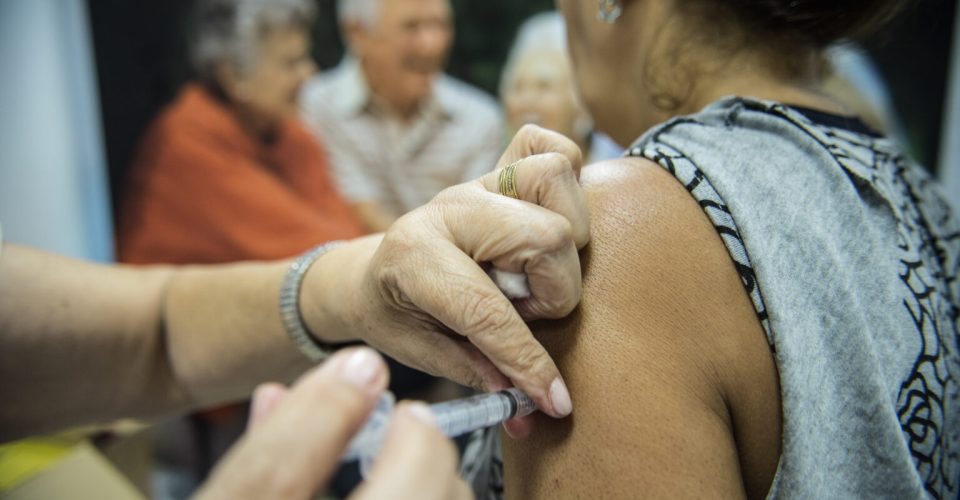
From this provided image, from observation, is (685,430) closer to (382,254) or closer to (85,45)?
(382,254)

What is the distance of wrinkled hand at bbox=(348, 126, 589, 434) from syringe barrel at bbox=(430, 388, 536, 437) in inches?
0.6

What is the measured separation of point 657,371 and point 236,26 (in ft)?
7.20

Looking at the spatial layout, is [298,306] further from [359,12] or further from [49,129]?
[49,129]

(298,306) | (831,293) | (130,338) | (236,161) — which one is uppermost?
(831,293)

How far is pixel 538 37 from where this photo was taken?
7.93ft

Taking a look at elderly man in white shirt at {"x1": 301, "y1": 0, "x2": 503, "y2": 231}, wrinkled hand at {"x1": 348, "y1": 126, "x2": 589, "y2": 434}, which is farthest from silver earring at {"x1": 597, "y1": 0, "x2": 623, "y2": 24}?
elderly man in white shirt at {"x1": 301, "y1": 0, "x2": 503, "y2": 231}

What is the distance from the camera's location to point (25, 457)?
1310 mm

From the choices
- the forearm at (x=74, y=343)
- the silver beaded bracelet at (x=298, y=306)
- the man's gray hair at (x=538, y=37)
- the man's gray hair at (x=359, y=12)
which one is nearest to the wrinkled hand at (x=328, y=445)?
the silver beaded bracelet at (x=298, y=306)

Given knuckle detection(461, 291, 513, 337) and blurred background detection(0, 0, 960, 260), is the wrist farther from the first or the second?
blurred background detection(0, 0, 960, 260)

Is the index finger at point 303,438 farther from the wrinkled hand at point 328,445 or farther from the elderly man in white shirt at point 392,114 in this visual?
the elderly man in white shirt at point 392,114

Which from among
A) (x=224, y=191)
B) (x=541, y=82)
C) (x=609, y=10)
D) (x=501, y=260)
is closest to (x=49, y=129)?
(x=224, y=191)

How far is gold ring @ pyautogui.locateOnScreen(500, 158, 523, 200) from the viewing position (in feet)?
1.96

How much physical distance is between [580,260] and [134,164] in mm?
2316

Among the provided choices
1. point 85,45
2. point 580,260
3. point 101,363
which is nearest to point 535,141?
point 580,260
